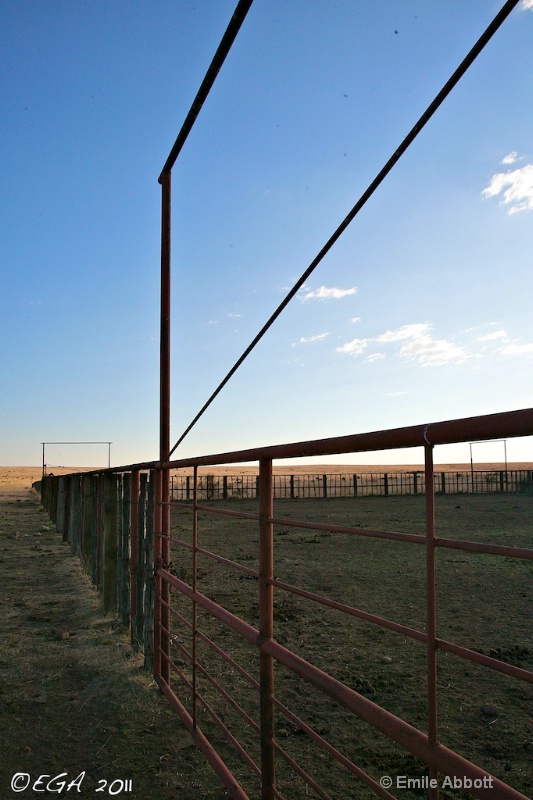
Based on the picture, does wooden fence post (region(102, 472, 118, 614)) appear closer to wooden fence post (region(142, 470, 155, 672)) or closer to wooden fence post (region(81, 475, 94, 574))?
wooden fence post (region(142, 470, 155, 672))

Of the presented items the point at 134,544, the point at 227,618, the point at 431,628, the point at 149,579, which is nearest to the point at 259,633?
the point at 227,618

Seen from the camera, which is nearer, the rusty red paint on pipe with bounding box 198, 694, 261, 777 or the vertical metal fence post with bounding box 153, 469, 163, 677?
the rusty red paint on pipe with bounding box 198, 694, 261, 777

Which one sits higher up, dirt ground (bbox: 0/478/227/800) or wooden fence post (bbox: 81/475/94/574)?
wooden fence post (bbox: 81/475/94/574)

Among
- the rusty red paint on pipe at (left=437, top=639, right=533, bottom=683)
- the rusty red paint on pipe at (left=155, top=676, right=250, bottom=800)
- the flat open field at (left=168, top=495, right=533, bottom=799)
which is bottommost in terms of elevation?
the flat open field at (left=168, top=495, right=533, bottom=799)

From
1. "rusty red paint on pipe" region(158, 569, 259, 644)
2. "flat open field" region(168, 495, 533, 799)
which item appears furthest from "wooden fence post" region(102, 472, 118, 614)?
"rusty red paint on pipe" region(158, 569, 259, 644)

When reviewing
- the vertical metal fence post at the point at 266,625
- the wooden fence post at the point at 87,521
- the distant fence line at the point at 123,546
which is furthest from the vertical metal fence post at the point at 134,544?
the wooden fence post at the point at 87,521

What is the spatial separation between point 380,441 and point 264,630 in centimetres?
120

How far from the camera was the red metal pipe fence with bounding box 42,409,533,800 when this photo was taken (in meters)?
1.26

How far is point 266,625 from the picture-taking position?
7.65 ft

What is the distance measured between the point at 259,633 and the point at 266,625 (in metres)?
0.07

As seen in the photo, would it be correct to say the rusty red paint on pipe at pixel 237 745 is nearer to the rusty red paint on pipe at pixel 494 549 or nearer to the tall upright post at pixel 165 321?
→ the rusty red paint on pipe at pixel 494 549

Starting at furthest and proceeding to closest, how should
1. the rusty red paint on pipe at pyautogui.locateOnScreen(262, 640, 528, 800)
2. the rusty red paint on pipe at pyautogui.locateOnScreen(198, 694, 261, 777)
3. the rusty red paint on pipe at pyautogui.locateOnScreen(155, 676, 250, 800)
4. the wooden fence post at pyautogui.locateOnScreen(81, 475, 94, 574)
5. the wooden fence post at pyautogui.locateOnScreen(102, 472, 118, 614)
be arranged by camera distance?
the wooden fence post at pyautogui.locateOnScreen(81, 475, 94, 574)
the wooden fence post at pyautogui.locateOnScreen(102, 472, 118, 614)
the rusty red paint on pipe at pyautogui.locateOnScreen(155, 676, 250, 800)
the rusty red paint on pipe at pyautogui.locateOnScreen(198, 694, 261, 777)
the rusty red paint on pipe at pyautogui.locateOnScreen(262, 640, 528, 800)

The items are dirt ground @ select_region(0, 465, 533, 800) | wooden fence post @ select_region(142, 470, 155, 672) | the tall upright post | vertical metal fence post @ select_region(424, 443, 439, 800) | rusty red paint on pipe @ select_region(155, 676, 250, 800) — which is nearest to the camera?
vertical metal fence post @ select_region(424, 443, 439, 800)

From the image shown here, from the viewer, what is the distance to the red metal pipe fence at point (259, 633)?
126 cm
